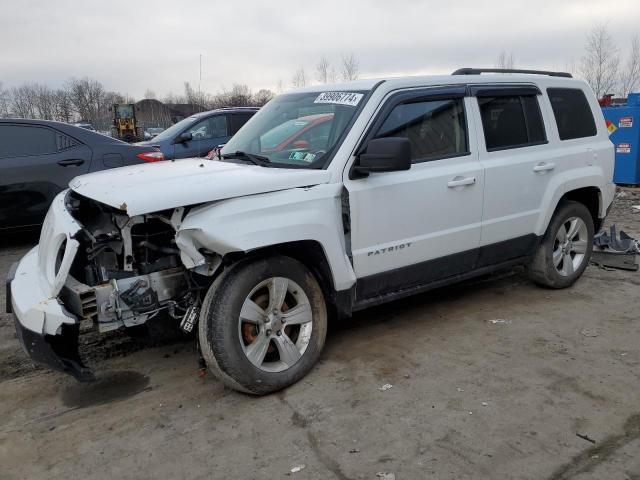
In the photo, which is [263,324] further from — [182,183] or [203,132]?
[203,132]

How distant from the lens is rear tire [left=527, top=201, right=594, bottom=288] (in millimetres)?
5016

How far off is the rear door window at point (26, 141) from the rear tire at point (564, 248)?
5759 millimetres

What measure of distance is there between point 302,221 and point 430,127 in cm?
137

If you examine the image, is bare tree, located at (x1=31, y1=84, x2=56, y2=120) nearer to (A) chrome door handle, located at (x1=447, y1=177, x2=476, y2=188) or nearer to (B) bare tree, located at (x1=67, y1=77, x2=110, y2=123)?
(B) bare tree, located at (x1=67, y1=77, x2=110, y2=123)

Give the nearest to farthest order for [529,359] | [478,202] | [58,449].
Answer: [58,449] → [529,359] → [478,202]

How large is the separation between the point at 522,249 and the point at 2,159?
600cm

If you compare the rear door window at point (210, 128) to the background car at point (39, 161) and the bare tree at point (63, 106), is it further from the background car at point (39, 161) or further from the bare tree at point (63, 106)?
the bare tree at point (63, 106)

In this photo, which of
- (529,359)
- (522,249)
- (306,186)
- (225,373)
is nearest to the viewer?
(225,373)

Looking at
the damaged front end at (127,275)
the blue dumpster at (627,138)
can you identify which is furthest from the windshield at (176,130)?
the blue dumpster at (627,138)

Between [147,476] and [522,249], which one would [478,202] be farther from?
[147,476]

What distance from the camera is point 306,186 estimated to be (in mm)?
3428

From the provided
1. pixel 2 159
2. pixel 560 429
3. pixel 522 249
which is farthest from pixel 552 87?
pixel 2 159

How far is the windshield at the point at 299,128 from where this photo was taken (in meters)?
3.73

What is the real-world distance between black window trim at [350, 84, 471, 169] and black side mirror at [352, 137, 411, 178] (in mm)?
161
